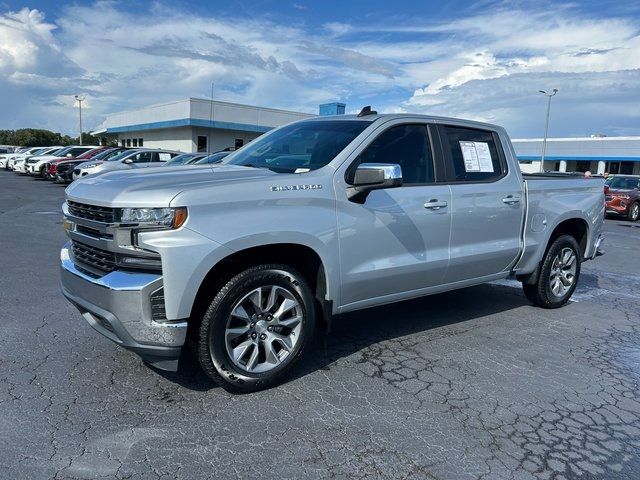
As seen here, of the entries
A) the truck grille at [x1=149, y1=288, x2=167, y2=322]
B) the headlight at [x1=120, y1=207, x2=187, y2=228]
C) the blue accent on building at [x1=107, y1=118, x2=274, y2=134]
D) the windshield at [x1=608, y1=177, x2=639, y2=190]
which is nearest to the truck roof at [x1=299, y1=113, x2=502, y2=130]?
the headlight at [x1=120, y1=207, x2=187, y2=228]

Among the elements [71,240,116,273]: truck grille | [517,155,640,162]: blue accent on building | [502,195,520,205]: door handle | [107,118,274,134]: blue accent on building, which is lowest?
[71,240,116,273]: truck grille

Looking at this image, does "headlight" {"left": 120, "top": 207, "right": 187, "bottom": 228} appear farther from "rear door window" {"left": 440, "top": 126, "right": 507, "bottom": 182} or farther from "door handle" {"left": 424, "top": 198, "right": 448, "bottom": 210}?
"rear door window" {"left": 440, "top": 126, "right": 507, "bottom": 182}

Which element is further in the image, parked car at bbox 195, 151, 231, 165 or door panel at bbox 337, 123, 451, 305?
parked car at bbox 195, 151, 231, 165

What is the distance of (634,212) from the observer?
19.5 meters

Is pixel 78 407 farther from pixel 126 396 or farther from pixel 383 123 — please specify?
pixel 383 123

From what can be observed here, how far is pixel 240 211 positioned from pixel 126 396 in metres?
1.49

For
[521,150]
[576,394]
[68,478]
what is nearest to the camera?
[68,478]

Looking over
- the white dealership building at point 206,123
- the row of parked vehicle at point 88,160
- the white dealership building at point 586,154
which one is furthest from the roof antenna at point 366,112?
the white dealership building at point 586,154

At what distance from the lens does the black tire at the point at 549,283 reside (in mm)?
5871

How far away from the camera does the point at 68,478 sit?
107 inches

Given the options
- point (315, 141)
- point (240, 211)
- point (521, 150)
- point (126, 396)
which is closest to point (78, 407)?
point (126, 396)

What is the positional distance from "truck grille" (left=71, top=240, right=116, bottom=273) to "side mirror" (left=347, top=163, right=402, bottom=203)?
1.72 metres

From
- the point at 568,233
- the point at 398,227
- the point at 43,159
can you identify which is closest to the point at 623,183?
the point at 568,233

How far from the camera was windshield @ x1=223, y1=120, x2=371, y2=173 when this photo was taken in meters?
4.23
